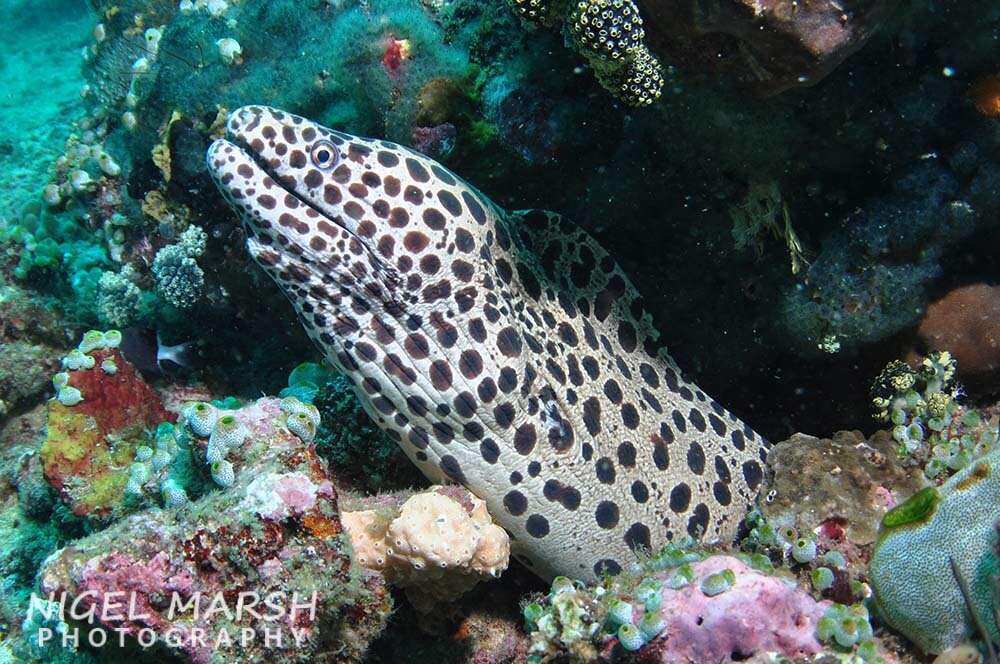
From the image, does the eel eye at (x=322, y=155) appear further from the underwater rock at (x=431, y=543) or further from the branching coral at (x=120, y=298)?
the branching coral at (x=120, y=298)

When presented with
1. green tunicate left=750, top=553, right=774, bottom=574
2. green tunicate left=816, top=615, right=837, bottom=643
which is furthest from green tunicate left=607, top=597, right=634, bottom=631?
green tunicate left=816, top=615, right=837, bottom=643

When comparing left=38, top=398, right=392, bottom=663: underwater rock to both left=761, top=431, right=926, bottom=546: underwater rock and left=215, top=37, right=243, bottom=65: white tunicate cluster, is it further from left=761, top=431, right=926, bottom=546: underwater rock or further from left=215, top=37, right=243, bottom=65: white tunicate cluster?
left=215, top=37, right=243, bottom=65: white tunicate cluster

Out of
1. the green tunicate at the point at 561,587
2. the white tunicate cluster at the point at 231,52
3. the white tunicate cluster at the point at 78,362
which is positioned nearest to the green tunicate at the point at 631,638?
the green tunicate at the point at 561,587

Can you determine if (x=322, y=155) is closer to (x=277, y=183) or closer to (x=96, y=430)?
(x=277, y=183)

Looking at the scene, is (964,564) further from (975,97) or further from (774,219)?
(975,97)

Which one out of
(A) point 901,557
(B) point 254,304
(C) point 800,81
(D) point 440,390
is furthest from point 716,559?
(B) point 254,304
